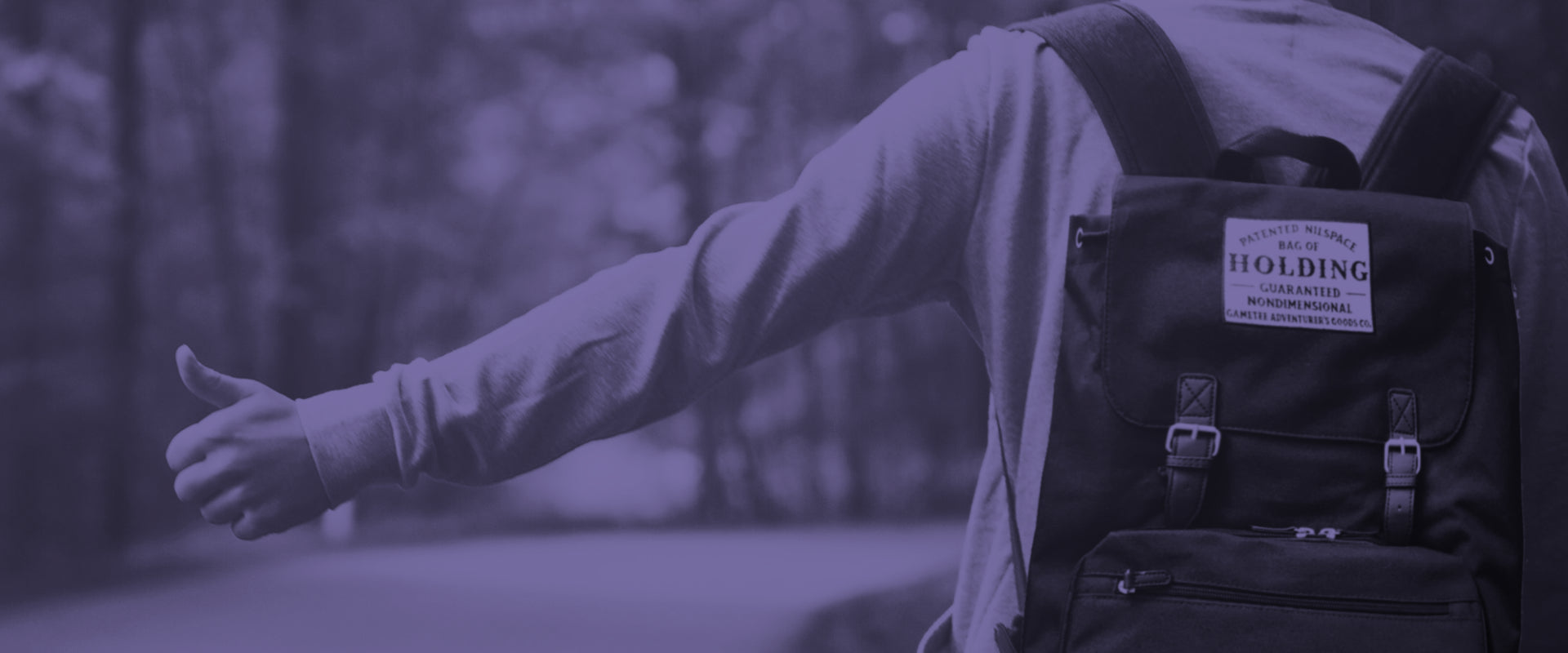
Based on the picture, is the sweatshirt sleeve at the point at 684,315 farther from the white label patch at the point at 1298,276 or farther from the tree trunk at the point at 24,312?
the tree trunk at the point at 24,312

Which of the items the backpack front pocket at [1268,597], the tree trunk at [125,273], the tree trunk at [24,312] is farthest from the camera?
the tree trunk at [125,273]

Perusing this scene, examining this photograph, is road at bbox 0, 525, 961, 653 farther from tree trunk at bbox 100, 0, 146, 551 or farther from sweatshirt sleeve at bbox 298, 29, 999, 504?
sweatshirt sleeve at bbox 298, 29, 999, 504

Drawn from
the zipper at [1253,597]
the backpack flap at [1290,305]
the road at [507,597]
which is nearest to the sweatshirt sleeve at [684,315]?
the backpack flap at [1290,305]

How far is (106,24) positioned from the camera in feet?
6.86

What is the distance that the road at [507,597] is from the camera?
1.95 meters

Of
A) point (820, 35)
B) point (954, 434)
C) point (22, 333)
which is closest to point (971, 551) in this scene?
point (22, 333)

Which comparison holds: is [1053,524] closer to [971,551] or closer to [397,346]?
[971,551]

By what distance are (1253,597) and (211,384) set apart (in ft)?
1.78

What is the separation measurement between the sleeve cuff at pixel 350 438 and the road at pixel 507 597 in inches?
62.8

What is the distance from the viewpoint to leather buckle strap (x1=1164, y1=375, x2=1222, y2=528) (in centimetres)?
57

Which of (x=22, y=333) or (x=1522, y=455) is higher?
(x=22, y=333)

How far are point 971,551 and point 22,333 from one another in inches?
74.1

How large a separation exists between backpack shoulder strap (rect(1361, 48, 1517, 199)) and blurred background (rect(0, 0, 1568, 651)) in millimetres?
1056

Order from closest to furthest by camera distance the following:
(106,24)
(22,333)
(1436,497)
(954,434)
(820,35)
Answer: (1436,497) < (22,333) < (106,24) < (820,35) < (954,434)
